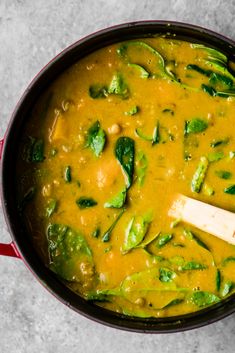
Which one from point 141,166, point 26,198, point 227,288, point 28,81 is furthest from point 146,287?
point 28,81

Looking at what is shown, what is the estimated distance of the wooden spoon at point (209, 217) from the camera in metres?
2.15

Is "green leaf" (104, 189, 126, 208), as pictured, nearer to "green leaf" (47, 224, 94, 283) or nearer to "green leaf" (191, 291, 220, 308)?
"green leaf" (47, 224, 94, 283)

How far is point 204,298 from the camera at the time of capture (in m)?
2.24

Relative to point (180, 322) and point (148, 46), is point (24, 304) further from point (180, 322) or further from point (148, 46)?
point (148, 46)

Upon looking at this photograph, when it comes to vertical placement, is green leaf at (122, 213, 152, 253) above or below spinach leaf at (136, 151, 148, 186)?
below

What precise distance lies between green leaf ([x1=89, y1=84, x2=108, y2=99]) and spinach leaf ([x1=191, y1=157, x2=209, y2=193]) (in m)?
0.40

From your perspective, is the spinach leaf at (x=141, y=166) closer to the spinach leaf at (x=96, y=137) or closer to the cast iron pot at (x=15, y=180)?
the spinach leaf at (x=96, y=137)

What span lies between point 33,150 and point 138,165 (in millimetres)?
372

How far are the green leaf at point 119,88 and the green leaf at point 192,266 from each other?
618 mm

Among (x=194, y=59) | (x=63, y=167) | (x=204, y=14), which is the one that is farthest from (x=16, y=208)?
(x=204, y=14)

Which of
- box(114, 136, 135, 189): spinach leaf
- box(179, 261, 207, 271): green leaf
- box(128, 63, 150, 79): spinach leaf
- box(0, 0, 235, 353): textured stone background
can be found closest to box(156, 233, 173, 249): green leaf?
box(179, 261, 207, 271): green leaf

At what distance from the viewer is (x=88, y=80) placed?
2211 mm

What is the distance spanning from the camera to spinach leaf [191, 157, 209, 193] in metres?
2.19

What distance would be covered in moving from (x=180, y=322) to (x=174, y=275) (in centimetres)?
16
